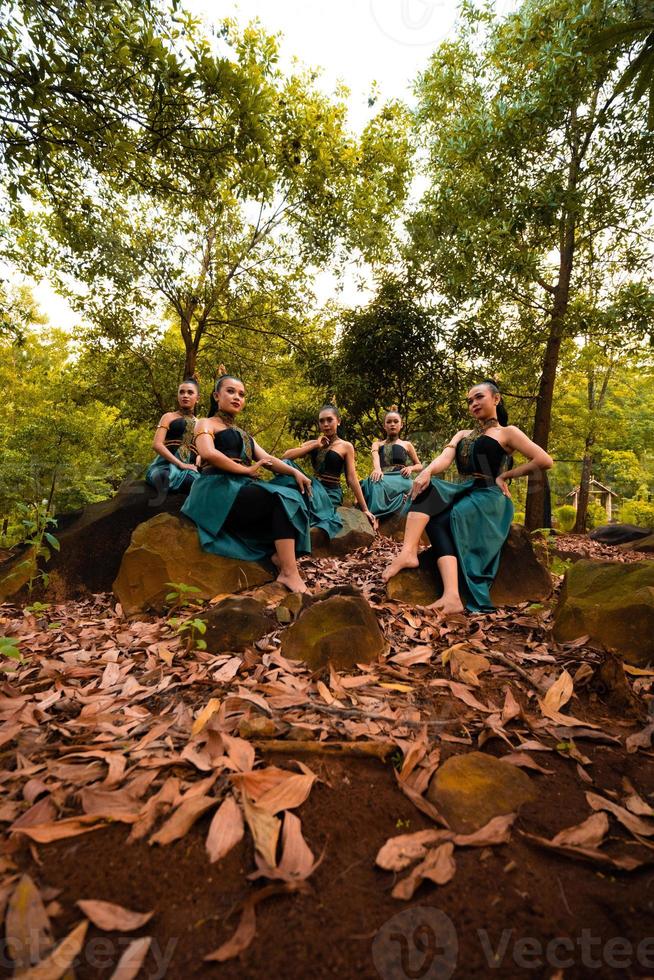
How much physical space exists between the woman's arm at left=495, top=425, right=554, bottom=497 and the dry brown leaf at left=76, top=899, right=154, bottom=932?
3.91 meters

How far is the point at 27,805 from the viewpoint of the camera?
4.77ft

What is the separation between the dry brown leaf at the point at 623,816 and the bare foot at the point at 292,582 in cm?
278

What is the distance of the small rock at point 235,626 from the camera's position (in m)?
2.91

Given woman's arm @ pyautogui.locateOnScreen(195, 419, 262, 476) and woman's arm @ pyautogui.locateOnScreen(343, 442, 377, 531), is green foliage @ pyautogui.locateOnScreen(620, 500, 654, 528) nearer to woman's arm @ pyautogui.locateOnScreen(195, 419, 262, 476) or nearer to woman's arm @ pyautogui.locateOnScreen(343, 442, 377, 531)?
woman's arm @ pyautogui.locateOnScreen(343, 442, 377, 531)

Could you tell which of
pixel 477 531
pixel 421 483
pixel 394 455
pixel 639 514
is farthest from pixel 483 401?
pixel 639 514

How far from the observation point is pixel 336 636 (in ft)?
8.58

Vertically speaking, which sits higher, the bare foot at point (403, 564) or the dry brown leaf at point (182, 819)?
the bare foot at point (403, 564)

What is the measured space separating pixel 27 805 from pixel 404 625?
2.40m

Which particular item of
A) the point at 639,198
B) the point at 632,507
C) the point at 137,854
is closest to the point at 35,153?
the point at 137,854

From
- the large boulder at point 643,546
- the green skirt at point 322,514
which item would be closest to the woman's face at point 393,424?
the green skirt at point 322,514

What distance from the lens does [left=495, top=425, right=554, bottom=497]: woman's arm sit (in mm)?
4148

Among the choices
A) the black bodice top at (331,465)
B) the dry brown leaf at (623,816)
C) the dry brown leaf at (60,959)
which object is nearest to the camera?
the dry brown leaf at (60,959)

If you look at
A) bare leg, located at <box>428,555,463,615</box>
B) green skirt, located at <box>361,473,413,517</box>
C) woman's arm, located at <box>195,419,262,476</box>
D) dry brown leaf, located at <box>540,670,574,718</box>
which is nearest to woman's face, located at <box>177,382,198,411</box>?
woman's arm, located at <box>195,419,262,476</box>

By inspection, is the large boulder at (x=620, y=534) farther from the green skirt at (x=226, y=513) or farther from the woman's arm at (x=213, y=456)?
the woman's arm at (x=213, y=456)
